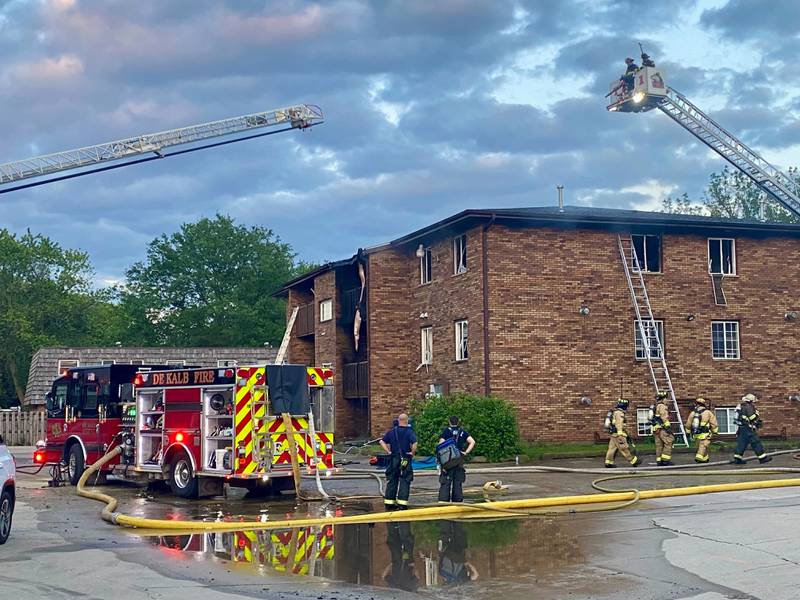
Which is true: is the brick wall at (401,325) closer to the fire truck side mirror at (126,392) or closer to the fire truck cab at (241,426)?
the fire truck side mirror at (126,392)

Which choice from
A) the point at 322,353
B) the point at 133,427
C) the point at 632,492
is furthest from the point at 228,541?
the point at 322,353

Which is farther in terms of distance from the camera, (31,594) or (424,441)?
(424,441)

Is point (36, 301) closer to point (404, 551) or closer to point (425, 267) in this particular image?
point (425, 267)

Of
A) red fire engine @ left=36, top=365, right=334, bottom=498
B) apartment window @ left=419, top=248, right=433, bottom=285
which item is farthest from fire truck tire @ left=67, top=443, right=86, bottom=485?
apartment window @ left=419, top=248, right=433, bottom=285

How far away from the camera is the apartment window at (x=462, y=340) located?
2894cm

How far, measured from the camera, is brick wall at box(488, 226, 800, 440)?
27250 mm

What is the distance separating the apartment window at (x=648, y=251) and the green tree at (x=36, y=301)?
48.1 metres

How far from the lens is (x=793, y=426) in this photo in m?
29.5

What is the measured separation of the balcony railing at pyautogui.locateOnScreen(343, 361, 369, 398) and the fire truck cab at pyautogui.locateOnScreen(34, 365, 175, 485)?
13094mm

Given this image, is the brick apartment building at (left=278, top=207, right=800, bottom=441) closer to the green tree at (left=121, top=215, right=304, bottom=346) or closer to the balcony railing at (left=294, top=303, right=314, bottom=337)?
the balcony railing at (left=294, top=303, right=314, bottom=337)

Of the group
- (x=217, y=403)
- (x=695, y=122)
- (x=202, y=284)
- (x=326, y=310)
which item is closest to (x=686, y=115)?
(x=695, y=122)

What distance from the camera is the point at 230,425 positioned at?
1728cm

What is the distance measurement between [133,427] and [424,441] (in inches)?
322

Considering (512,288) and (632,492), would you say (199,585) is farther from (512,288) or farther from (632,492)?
(512,288)
